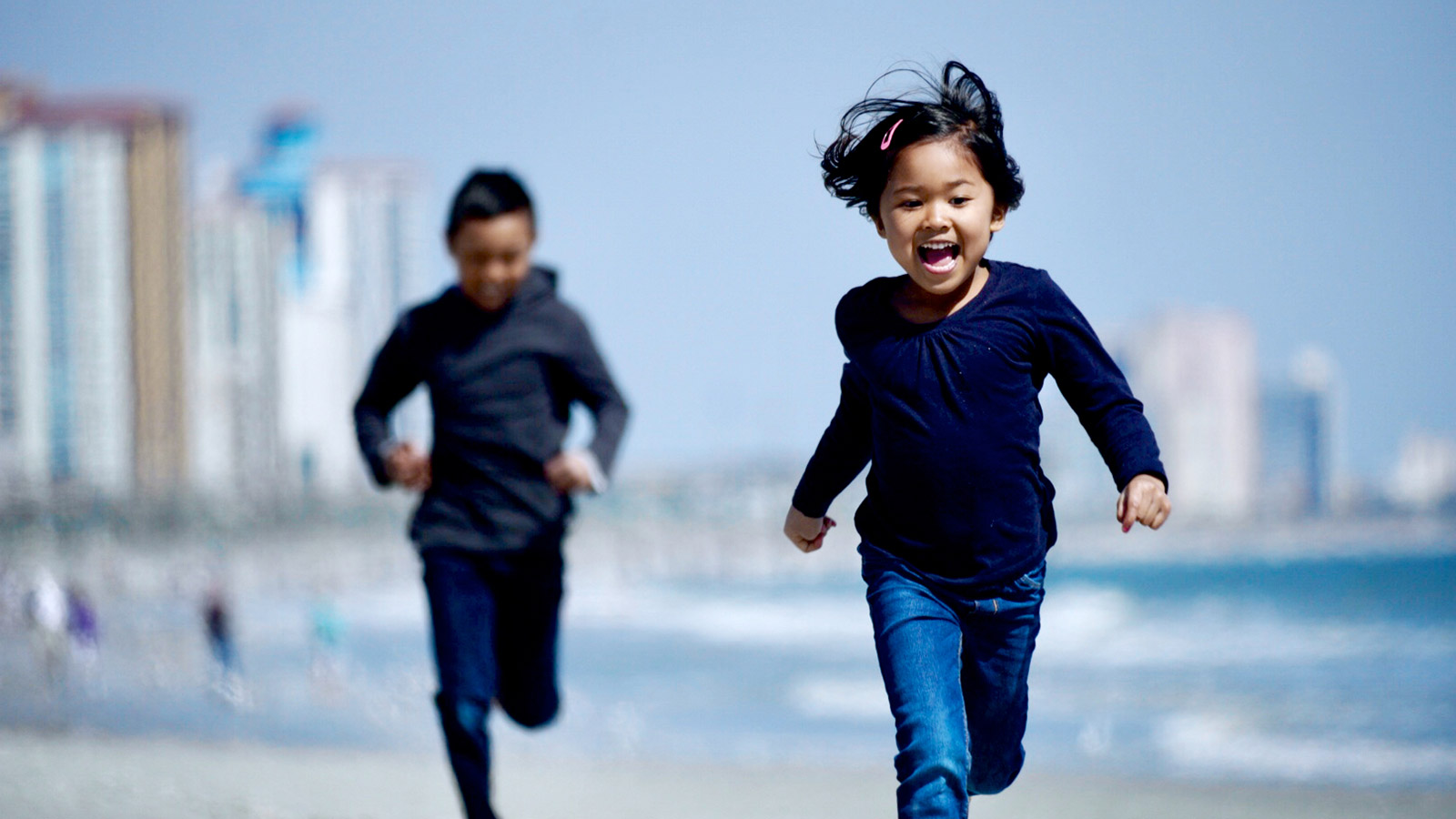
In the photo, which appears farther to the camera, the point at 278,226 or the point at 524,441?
the point at 278,226

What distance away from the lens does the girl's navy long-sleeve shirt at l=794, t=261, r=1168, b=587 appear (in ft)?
10.6

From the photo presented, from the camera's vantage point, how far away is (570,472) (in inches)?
169

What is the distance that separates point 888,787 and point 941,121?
200 inches

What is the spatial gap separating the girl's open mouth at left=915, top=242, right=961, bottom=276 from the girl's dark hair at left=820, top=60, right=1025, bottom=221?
0.17 meters

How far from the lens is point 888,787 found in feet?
25.8

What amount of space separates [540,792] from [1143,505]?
459cm

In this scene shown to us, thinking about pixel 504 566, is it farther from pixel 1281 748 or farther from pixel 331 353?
pixel 331 353

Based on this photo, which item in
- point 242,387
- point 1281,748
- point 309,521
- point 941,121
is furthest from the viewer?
point 242,387

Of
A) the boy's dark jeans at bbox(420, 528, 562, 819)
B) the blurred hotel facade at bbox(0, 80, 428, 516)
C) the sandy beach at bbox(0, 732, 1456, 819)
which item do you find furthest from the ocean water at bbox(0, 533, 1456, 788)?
the blurred hotel facade at bbox(0, 80, 428, 516)

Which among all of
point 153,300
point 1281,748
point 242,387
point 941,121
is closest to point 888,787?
point 941,121

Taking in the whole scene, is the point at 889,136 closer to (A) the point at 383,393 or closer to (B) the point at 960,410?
(B) the point at 960,410

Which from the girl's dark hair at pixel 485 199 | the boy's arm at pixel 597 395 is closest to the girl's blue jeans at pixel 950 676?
the boy's arm at pixel 597 395

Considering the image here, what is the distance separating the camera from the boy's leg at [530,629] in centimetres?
442

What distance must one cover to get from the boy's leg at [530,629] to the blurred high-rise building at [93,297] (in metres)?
107
